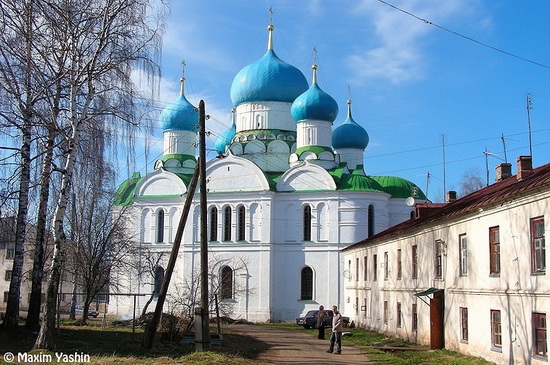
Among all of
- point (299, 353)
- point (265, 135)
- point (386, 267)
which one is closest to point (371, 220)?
point (265, 135)

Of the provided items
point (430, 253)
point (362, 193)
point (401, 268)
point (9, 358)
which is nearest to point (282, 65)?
point (362, 193)

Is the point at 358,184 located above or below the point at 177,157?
below

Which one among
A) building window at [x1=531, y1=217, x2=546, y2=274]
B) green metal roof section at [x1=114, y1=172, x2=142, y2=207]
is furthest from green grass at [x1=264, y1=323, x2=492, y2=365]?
green metal roof section at [x1=114, y1=172, x2=142, y2=207]

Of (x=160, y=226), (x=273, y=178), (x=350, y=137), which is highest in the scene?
Answer: (x=350, y=137)

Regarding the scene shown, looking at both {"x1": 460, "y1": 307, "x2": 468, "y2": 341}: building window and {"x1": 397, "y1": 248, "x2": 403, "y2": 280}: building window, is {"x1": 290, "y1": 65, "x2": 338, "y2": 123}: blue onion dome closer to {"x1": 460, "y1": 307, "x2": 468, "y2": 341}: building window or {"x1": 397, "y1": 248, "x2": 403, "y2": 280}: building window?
{"x1": 397, "y1": 248, "x2": 403, "y2": 280}: building window

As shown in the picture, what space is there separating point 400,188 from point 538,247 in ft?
98.9

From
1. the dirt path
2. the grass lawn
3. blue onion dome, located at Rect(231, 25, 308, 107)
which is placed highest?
blue onion dome, located at Rect(231, 25, 308, 107)

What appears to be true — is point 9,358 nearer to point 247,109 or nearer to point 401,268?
point 401,268

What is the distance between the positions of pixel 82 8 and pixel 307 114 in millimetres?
28028

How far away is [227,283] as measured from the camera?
41125 mm

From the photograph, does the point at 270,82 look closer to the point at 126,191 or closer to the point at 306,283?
the point at 126,191

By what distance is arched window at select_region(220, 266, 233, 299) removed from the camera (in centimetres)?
4038

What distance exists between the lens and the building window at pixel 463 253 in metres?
17.4

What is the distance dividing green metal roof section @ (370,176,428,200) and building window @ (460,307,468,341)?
83.9 feet
